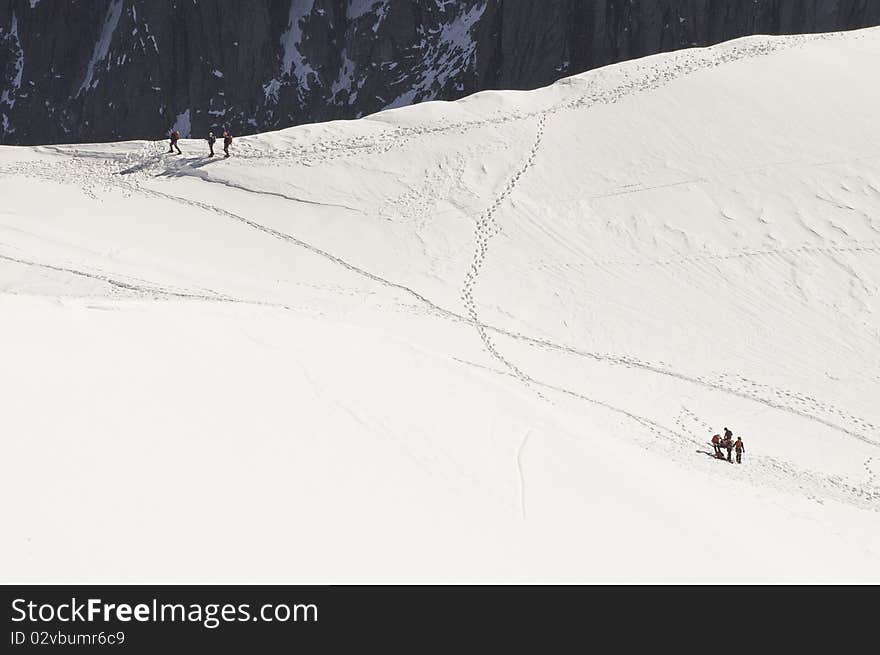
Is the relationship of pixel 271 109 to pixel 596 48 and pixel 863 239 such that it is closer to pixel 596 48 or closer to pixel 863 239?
pixel 596 48

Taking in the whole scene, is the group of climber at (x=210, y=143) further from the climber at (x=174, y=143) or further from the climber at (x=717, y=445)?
the climber at (x=717, y=445)

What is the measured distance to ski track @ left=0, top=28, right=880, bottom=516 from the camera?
1439cm

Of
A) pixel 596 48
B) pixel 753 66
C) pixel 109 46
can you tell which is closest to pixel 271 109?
pixel 109 46

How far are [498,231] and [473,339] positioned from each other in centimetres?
512

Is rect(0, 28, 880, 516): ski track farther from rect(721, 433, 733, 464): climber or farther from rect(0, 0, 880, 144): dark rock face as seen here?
rect(0, 0, 880, 144): dark rock face

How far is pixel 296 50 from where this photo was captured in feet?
284

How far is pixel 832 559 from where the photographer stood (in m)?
10.2

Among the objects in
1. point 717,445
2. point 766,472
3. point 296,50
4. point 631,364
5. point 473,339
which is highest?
point 296,50

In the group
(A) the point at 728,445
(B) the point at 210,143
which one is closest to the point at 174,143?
(B) the point at 210,143

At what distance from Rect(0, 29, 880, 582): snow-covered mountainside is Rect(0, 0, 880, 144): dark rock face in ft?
156

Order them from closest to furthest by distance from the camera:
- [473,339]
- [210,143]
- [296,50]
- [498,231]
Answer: [473,339] → [498,231] → [210,143] → [296,50]

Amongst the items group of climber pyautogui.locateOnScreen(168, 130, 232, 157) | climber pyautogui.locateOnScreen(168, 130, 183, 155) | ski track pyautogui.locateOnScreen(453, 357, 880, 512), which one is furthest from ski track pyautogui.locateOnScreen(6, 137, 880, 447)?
climber pyautogui.locateOnScreen(168, 130, 183, 155)

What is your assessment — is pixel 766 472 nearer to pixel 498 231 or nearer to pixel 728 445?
pixel 728 445

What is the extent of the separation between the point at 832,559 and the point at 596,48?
72.2m
